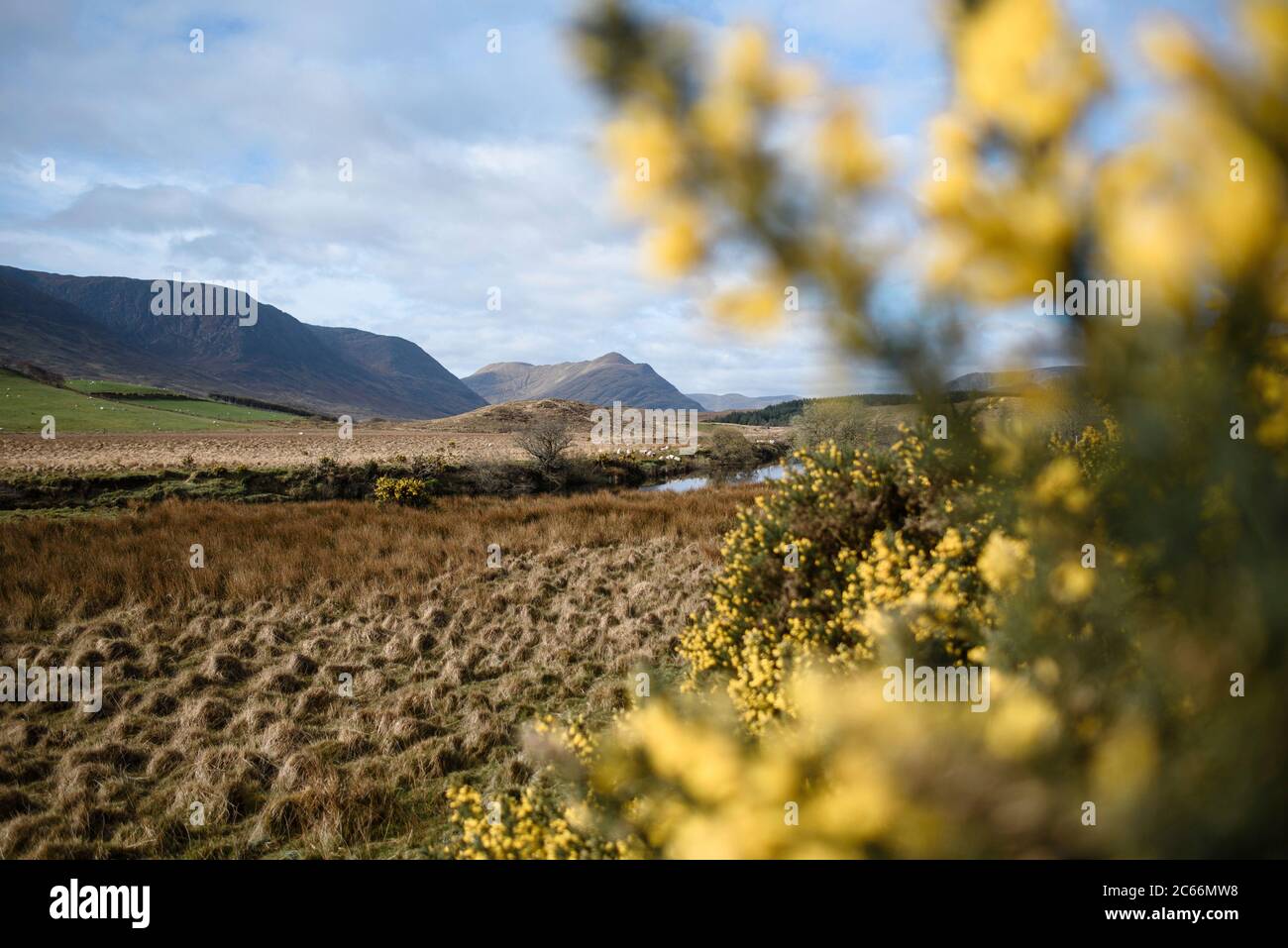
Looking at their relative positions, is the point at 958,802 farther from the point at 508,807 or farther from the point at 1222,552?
the point at 508,807

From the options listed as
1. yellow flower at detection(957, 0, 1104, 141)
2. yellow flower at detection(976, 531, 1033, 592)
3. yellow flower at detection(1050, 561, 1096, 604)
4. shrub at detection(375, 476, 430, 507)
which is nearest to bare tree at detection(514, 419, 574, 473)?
shrub at detection(375, 476, 430, 507)

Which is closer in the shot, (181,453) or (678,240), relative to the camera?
(678,240)

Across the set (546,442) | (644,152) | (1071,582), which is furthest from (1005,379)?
(546,442)

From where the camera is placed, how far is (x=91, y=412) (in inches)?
2000

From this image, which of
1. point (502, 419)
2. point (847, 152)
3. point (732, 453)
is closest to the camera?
point (847, 152)

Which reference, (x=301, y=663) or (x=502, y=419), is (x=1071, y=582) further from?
(x=502, y=419)

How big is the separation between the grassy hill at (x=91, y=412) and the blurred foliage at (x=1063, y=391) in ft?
175

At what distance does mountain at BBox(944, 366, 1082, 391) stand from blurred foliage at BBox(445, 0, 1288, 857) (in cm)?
4

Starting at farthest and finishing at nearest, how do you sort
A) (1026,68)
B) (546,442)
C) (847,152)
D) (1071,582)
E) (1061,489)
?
(546,442), (1071,582), (1061,489), (847,152), (1026,68)

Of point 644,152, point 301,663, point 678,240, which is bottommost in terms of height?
point 301,663

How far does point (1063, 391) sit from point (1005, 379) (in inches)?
3.1

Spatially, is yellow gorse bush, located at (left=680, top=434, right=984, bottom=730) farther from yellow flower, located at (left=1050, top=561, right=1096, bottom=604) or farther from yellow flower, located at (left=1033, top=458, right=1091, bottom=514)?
yellow flower, located at (left=1033, top=458, right=1091, bottom=514)

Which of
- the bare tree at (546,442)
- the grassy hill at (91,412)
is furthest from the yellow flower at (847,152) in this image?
the grassy hill at (91,412)

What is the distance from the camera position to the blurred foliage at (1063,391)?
67cm
